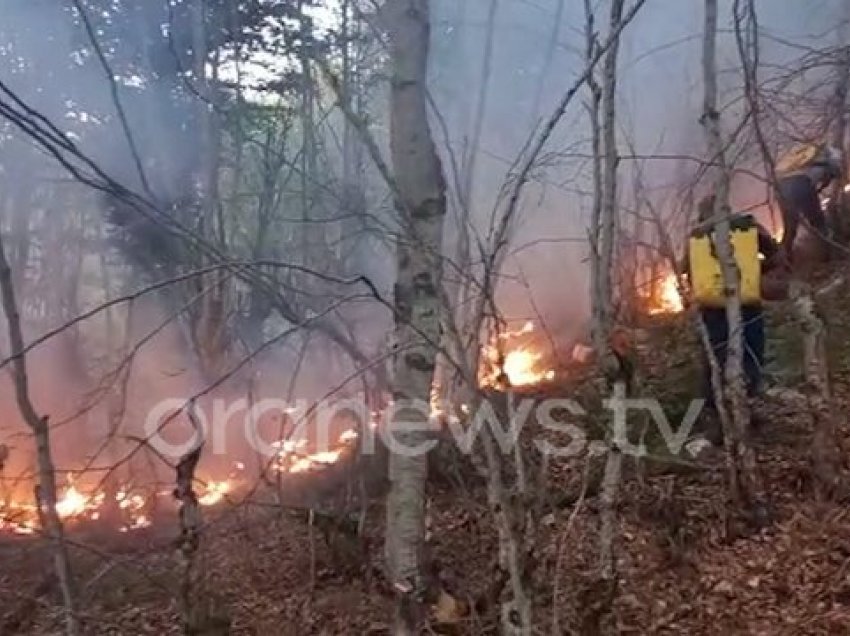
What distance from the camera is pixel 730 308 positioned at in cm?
511

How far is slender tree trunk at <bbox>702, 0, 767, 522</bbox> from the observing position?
4957 millimetres

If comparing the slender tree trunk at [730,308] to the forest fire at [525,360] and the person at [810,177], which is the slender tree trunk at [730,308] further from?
the forest fire at [525,360]

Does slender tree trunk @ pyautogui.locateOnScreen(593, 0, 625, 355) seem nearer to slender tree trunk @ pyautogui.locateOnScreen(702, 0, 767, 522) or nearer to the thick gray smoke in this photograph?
slender tree trunk @ pyautogui.locateOnScreen(702, 0, 767, 522)

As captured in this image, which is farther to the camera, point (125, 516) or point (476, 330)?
point (125, 516)

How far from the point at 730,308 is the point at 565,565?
1.67 metres

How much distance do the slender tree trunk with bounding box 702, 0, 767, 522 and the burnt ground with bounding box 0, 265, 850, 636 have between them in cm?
26

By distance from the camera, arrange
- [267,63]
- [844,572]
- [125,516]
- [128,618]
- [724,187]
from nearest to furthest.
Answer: [844,572] < [724,187] < [128,618] < [125,516] < [267,63]

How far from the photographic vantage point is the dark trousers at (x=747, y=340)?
6461 millimetres

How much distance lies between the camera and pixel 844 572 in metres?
4.63

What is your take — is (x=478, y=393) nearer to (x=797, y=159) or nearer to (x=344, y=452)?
(x=344, y=452)

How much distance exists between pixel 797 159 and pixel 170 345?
968 cm

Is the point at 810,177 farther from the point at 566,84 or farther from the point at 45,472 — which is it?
the point at 45,472

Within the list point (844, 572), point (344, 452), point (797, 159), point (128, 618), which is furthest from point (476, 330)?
point (797, 159)

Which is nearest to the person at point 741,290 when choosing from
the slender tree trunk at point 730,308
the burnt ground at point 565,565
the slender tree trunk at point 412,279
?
the burnt ground at point 565,565
